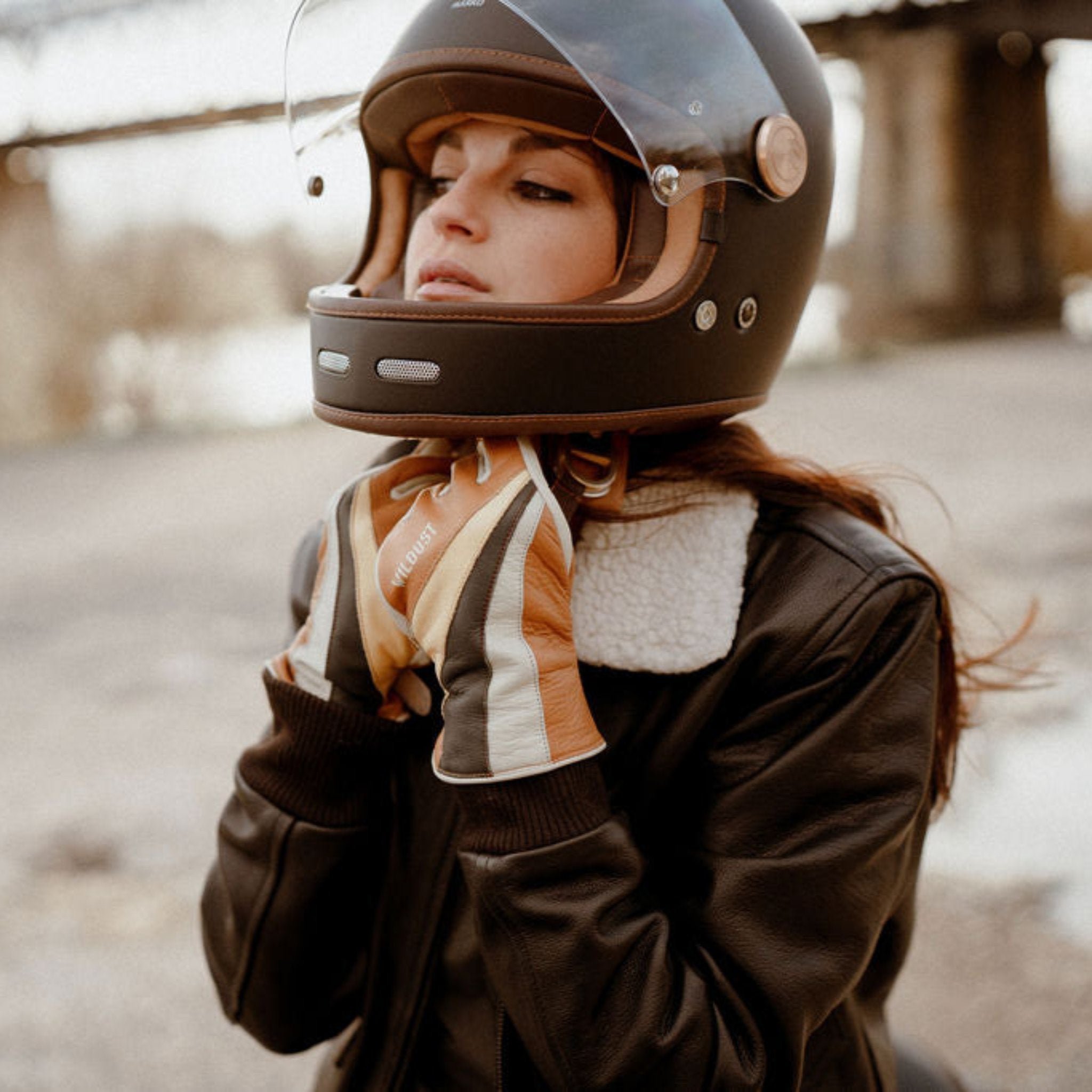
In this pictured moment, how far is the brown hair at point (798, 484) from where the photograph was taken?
1140 millimetres

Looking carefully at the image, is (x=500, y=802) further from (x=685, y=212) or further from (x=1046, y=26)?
(x=1046, y=26)

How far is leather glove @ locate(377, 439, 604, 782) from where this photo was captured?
944mm

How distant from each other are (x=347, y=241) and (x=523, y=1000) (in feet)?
3.67

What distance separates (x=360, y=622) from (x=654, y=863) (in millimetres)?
346

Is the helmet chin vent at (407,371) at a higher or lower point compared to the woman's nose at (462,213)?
lower

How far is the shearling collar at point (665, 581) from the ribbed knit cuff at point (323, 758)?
0.68ft

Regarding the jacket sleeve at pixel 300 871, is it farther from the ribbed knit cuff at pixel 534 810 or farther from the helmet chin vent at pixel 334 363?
the helmet chin vent at pixel 334 363

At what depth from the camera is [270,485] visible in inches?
262

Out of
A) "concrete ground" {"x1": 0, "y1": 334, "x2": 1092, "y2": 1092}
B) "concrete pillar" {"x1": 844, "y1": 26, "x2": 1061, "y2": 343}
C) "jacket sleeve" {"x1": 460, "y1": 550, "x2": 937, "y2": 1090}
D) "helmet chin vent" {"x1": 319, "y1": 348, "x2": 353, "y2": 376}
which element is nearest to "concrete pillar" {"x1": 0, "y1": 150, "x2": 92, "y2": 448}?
"concrete ground" {"x1": 0, "y1": 334, "x2": 1092, "y2": 1092}

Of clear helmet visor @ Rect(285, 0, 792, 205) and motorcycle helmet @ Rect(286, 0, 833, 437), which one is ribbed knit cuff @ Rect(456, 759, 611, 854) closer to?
motorcycle helmet @ Rect(286, 0, 833, 437)

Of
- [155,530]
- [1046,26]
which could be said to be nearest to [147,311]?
[155,530]

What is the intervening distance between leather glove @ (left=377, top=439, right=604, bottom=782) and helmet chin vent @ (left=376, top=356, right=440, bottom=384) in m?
0.10

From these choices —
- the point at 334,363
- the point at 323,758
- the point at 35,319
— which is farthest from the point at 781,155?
the point at 35,319

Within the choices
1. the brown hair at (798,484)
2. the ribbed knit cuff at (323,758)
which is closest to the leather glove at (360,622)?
the ribbed knit cuff at (323,758)
